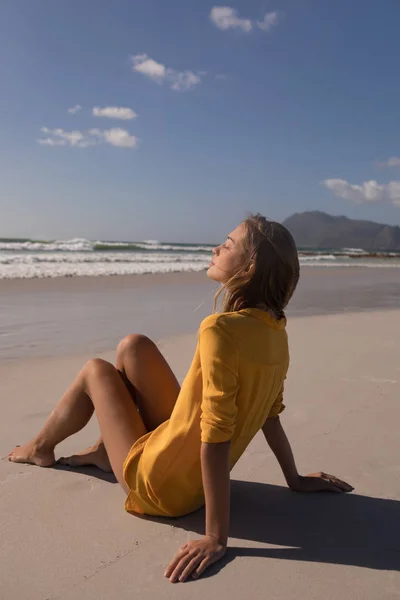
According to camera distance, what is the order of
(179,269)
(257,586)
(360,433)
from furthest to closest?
(179,269), (360,433), (257,586)

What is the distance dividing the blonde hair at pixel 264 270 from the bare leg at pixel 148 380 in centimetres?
63

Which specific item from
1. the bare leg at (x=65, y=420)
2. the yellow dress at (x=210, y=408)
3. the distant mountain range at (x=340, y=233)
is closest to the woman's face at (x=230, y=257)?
the yellow dress at (x=210, y=408)

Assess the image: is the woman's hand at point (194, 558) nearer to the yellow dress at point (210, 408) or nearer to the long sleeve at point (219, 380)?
the yellow dress at point (210, 408)

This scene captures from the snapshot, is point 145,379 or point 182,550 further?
point 145,379

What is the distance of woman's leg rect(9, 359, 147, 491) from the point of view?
7.77ft

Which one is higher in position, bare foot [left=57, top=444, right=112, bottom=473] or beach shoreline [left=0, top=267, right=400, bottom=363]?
beach shoreline [left=0, top=267, right=400, bottom=363]

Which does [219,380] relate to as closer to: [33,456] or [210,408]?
[210,408]

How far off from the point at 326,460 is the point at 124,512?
118 cm

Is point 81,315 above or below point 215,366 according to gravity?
below

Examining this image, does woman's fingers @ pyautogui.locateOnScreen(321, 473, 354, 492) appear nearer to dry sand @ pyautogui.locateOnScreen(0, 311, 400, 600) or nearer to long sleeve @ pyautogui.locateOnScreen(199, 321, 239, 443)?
dry sand @ pyautogui.locateOnScreen(0, 311, 400, 600)

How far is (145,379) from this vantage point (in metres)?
2.53

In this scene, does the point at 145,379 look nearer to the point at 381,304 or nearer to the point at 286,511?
the point at 286,511

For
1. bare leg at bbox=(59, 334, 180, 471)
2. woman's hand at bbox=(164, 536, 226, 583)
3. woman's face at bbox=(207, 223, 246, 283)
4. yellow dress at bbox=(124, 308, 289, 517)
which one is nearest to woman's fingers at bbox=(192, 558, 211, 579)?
woman's hand at bbox=(164, 536, 226, 583)

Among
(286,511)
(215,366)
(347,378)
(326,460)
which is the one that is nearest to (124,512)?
(286,511)
